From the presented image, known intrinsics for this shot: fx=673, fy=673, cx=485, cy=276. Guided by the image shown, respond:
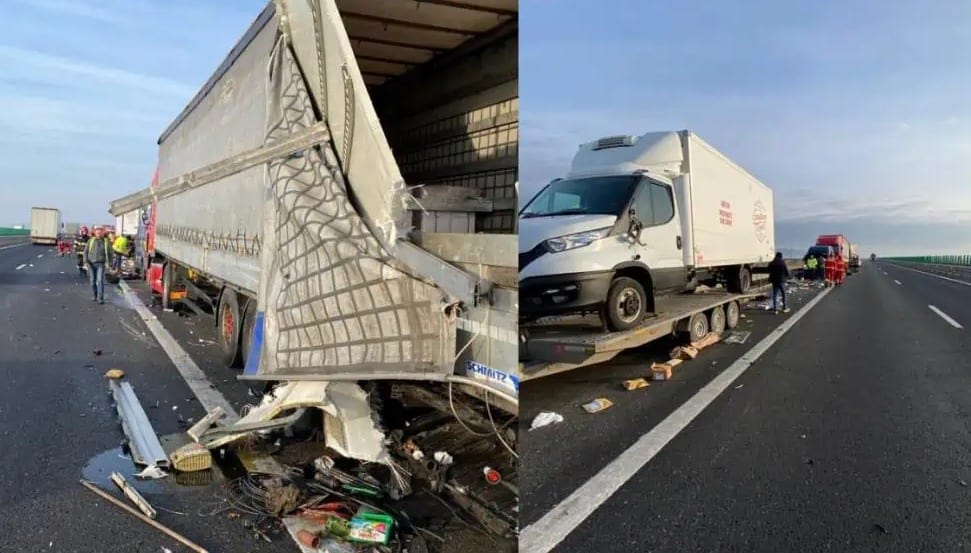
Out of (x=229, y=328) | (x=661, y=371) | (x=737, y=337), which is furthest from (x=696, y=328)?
(x=229, y=328)

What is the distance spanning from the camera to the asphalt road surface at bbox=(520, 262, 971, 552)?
3.37 m

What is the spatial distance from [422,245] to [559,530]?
1.74 m

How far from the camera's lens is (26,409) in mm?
6000

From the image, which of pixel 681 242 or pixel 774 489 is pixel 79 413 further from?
pixel 681 242

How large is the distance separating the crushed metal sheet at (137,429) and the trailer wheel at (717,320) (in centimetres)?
753

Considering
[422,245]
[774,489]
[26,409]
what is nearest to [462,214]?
[422,245]

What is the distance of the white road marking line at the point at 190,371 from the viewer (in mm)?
6305

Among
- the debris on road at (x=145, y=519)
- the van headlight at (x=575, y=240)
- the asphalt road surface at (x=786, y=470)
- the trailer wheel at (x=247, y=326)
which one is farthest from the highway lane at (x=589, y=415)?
the trailer wheel at (x=247, y=326)

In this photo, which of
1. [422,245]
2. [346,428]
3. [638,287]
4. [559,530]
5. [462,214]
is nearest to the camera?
[559,530]

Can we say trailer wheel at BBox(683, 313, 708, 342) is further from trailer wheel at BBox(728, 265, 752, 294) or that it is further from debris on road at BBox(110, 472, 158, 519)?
debris on road at BBox(110, 472, 158, 519)

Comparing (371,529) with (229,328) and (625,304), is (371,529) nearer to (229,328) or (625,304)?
(625,304)

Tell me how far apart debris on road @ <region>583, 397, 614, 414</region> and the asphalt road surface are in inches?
6.7

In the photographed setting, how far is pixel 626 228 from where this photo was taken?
270 inches

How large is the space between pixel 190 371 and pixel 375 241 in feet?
15.7
